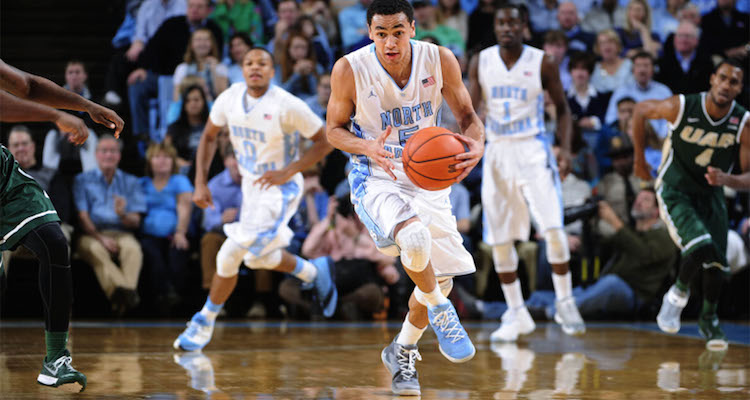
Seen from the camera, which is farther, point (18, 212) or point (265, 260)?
point (265, 260)

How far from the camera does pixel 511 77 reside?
6.51 metres

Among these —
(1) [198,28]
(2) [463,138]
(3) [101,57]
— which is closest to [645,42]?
(1) [198,28]

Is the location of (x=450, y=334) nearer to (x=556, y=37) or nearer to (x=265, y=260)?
(x=265, y=260)

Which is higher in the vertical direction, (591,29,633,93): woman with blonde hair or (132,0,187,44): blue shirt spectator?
(132,0,187,44): blue shirt spectator

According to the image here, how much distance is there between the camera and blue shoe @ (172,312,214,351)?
18.5 ft

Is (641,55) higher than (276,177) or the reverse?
higher

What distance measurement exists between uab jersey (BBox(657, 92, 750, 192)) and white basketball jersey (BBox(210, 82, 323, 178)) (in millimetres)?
2477

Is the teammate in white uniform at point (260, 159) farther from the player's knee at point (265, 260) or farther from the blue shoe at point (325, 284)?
the blue shoe at point (325, 284)

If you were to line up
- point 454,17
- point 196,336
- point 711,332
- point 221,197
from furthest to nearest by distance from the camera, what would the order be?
point 454,17 → point 221,197 → point 711,332 → point 196,336

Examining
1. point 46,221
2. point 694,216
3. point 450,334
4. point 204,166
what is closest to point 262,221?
point 204,166

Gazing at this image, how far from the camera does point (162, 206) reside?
8266 mm

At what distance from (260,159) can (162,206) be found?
8.33ft

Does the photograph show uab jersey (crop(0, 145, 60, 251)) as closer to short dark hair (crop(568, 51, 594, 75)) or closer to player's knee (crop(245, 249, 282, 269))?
player's knee (crop(245, 249, 282, 269))

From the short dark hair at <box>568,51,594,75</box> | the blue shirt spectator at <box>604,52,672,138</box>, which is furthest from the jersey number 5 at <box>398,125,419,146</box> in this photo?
the short dark hair at <box>568,51,594,75</box>
